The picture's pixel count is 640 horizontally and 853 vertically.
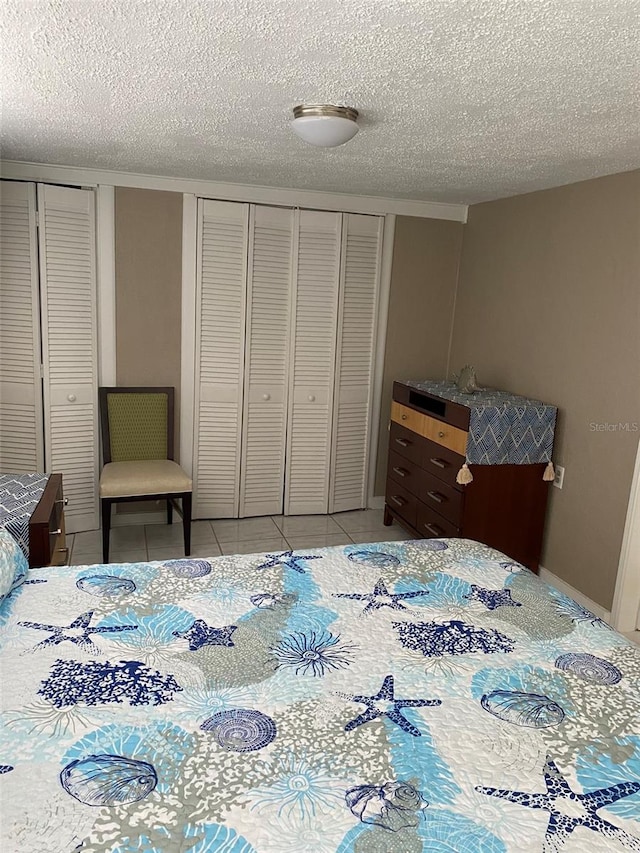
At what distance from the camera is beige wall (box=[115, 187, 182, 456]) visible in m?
4.15

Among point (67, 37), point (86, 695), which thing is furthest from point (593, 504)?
point (67, 37)

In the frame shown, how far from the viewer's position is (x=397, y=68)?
1.94 metres

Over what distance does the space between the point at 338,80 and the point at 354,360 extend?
2804 millimetres

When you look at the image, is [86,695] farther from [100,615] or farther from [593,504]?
[593,504]

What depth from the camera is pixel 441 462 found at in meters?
3.90

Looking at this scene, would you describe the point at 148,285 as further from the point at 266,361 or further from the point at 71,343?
the point at 266,361

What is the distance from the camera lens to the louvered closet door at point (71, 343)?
13.1ft

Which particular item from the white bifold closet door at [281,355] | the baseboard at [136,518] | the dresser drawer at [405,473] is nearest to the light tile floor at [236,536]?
the baseboard at [136,518]

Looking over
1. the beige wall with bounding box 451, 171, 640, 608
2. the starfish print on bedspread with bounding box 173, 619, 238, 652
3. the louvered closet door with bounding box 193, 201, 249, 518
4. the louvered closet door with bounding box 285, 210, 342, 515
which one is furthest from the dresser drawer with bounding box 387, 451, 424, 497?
the starfish print on bedspread with bounding box 173, 619, 238, 652

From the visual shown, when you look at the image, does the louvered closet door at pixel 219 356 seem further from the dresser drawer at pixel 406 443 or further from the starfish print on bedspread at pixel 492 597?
the starfish print on bedspread at pixel 492 597

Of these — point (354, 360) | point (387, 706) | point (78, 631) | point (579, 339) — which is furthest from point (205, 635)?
point (354, 360)

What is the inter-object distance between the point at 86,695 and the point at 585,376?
9.55ft

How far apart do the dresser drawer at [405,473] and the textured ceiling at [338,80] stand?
5.91 feet

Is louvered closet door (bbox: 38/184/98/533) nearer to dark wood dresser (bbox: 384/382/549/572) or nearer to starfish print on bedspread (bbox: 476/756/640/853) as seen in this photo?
dark wood dresser (bbox: 384/382/549/572)
